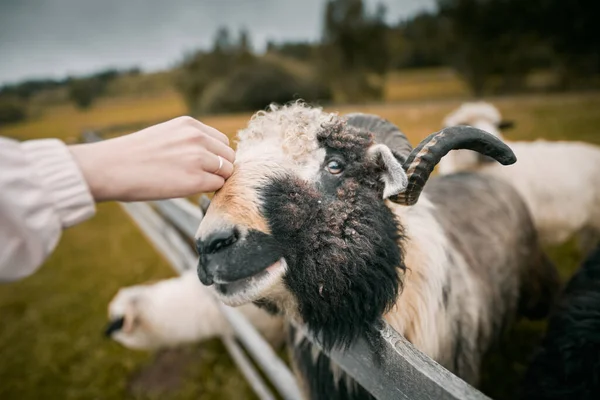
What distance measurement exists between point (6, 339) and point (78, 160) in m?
6.62

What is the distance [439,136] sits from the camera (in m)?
1.49

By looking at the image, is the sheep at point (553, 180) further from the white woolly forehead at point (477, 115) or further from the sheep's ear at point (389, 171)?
the sheep's ear at point (389, 171)

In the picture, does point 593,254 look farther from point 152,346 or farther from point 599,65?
point 599,65

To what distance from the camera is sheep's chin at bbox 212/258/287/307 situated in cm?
139

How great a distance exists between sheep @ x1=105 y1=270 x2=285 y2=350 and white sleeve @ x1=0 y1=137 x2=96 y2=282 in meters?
3.02

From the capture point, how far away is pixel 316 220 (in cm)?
151

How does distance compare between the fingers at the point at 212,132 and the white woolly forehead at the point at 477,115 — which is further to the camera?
the white woolly forehead at the point at 477,115

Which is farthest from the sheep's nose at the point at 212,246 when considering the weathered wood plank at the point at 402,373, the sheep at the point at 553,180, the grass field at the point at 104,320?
the sheep at the point at 553,180

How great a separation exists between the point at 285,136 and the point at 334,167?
1.00 feet

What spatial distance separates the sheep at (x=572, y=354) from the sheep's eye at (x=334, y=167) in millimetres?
1740

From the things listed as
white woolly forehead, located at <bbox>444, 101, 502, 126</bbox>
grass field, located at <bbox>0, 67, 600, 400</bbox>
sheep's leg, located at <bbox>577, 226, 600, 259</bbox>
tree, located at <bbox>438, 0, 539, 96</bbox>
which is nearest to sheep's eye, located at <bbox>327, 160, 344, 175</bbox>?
grass field, located at <bbox>0, 67, 600, 400</bbox>

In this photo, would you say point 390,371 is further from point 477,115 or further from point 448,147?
point 477,115

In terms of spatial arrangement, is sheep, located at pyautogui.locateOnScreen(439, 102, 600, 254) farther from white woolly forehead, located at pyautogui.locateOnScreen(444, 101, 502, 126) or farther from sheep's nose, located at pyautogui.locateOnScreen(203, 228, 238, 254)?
sheep's nose, located at pyautogui.locateOnScreen(203, 228, 238, 254)

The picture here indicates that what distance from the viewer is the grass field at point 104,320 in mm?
3975
